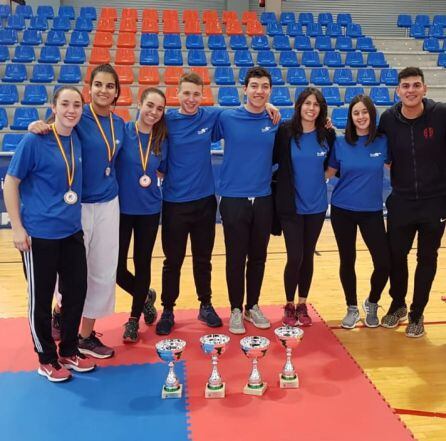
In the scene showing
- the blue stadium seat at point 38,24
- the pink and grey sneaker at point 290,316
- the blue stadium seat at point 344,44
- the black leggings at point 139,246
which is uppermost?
the blue stadium seat at point 38,24

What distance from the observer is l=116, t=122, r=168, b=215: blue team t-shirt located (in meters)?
2.98

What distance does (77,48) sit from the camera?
9.81m

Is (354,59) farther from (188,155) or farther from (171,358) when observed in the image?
(171,358)

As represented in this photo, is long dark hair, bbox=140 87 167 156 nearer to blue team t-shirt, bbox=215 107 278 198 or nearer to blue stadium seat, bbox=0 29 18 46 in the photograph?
blue team t-shirt, bbox=215 107 278 198

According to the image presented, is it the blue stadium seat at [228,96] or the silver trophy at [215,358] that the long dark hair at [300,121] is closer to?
the silver trophy at [215,358]

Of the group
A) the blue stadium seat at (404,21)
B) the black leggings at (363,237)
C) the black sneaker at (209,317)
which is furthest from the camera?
the blue stadium seat at (404,21)

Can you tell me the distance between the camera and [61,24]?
10.6 m

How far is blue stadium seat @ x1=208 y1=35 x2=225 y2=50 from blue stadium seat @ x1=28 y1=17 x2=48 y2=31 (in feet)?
11.2

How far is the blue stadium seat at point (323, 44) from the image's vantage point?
1095 cm

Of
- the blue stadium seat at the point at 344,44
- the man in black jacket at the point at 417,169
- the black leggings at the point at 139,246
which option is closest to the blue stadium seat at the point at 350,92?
the blue stadium seat at the point at 344,44

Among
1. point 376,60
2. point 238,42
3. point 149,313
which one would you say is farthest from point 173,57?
point 149,313

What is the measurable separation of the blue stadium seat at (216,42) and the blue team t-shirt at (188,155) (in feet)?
25.9

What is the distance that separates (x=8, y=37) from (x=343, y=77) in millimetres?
6589

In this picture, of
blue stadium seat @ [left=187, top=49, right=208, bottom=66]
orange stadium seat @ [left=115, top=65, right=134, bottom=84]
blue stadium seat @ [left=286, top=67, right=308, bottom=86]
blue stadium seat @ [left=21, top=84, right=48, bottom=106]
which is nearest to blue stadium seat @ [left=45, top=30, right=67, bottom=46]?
orange stadium seat @ [left=115, top=65, right=134, bottom=84]
